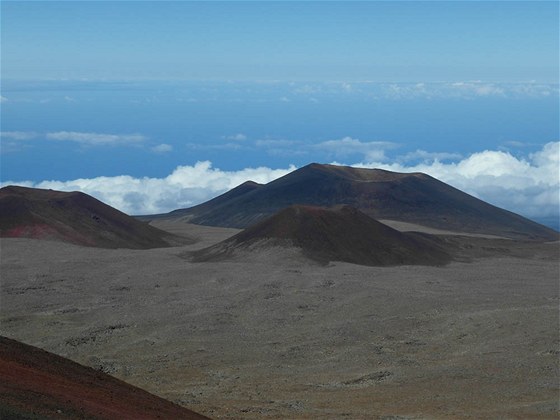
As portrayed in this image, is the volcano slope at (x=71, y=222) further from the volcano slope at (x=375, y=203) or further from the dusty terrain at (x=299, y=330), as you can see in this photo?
the volcano slope at (x=375, y=203)

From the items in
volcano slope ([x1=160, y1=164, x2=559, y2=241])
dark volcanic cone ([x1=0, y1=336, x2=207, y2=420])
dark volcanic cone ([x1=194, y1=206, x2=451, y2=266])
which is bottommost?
dark volcanic cone ([x1=0, y1=336, x2=207, y2=420])

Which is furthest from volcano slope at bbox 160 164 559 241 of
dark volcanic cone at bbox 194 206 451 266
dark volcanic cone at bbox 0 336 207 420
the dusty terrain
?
dark volcanic cone at bbox 0 336 207 420

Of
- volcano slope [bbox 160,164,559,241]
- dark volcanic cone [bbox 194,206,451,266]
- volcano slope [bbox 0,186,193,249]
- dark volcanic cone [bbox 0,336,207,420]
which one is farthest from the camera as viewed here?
volcano slope [bbox 160,164,559,241]

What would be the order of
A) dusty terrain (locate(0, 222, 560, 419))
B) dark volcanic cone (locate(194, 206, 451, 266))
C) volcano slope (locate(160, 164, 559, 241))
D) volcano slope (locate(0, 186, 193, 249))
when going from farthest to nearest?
volcano slope (locate(160, 164, 559, 241)) → volcano slope (locate(0, 186, 193, 249)) → dark volcanic cone (locate(194, 206, 451, 266)) → dusty terrain (locate(0, 222, 560, 419))

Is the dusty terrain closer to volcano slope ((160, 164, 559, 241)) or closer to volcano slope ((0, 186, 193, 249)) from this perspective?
volcano slope ((0, 186, 193, 249))

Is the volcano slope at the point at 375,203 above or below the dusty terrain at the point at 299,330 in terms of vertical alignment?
above

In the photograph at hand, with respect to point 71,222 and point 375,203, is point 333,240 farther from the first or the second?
point 375,203

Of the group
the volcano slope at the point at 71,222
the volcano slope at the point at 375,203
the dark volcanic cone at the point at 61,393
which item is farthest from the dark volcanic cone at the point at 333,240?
the dark volcanic cone at the point at 61,393
